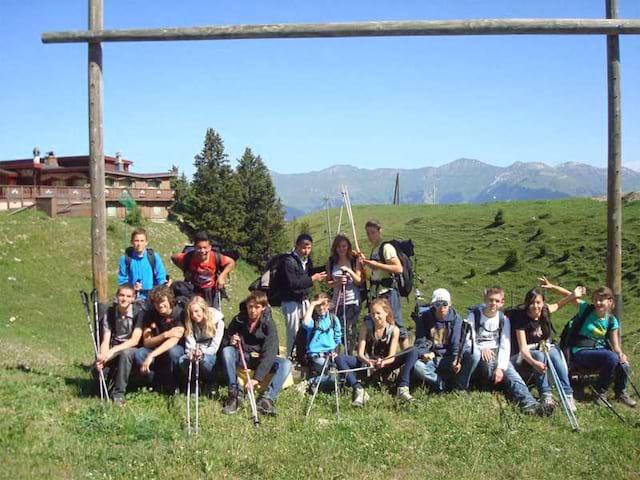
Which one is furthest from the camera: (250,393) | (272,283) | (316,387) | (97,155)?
(272,283)

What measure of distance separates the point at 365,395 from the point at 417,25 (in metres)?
4.43

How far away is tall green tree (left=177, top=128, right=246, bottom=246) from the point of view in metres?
44.8

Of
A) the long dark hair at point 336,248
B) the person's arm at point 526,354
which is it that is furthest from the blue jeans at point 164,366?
the person's arm at point 526,354

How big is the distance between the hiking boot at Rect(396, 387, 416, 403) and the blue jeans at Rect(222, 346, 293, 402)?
1338mm

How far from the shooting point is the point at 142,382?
26.3 ft

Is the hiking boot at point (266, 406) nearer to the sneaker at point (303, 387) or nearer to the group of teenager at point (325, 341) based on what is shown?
the group of teenager at point (325, 341)

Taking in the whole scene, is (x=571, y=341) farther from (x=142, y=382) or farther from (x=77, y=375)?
(x=77, y=375)

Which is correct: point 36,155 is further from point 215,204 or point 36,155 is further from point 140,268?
point 140,268

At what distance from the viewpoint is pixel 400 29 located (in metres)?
7.78

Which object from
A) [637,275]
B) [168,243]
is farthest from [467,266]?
[168,243]

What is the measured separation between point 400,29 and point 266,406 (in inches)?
182

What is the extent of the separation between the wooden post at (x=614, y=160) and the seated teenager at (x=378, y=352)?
2.95 meters

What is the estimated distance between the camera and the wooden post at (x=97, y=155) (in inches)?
321

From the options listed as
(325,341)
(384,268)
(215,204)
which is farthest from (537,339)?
(215,204)
